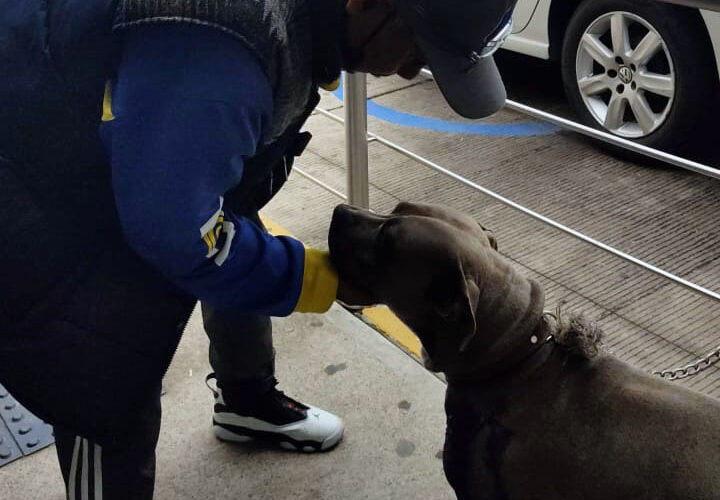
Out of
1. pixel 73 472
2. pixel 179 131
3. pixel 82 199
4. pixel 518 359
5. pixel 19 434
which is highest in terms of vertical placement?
pixel 179 131

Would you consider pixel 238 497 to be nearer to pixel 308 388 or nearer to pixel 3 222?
pixel 308 388

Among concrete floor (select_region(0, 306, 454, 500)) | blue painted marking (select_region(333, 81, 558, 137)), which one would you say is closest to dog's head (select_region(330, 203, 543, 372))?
concrete floor (select_region(0, 306, 454, 500))

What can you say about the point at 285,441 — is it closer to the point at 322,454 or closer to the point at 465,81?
the point at 322,454

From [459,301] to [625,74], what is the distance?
3.16 metres

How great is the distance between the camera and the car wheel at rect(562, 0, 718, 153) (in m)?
4.49

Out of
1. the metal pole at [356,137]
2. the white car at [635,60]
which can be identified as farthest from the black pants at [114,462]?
the white car at [635,60]

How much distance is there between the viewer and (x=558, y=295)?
3.80 m

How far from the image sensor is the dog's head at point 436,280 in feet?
7.25

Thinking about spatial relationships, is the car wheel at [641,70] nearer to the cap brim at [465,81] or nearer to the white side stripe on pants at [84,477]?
the cap brim at [465,81]

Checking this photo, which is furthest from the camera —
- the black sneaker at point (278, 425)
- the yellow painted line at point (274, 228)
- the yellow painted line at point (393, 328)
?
the yellow painted line at point (274, 228)

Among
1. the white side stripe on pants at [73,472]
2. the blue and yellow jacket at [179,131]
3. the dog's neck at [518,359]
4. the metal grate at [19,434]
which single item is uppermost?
the blue and yellow jacket at [179,131]

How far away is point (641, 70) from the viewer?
4.71 meters

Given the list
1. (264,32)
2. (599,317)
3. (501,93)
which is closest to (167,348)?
(264,32)

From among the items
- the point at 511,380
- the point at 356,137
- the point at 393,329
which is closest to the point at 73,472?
the point at 511,380
